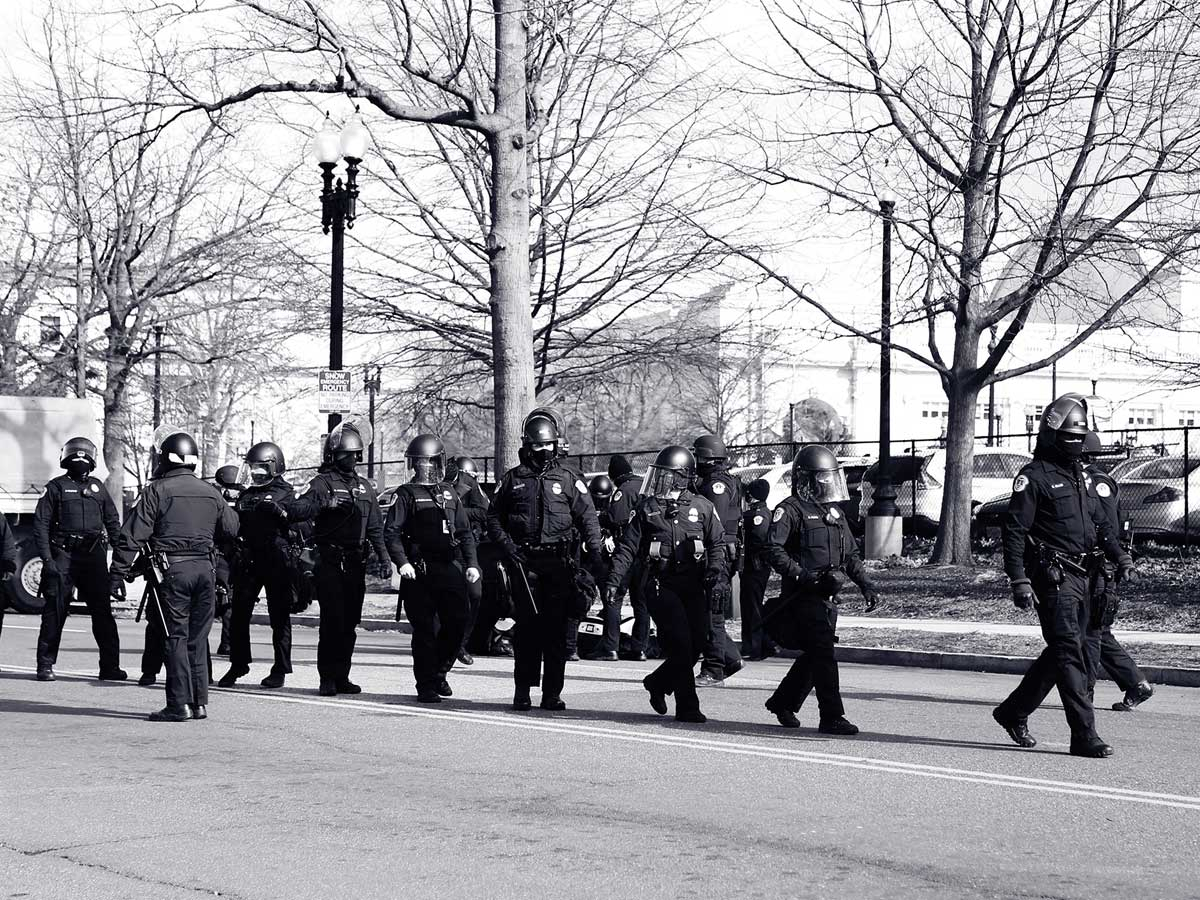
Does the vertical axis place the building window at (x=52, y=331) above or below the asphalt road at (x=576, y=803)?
above

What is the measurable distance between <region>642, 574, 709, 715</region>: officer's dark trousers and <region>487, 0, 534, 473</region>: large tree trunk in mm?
8706

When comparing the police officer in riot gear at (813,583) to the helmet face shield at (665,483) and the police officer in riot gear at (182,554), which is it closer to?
the helmet face shield at (665,483)

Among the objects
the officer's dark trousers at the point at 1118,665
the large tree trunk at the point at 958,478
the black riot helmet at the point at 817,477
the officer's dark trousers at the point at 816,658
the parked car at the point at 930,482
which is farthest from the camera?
the parked car at the point at 930,482

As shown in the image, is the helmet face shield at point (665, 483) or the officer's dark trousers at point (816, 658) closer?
the officer's dark trousers at point (816, 658)

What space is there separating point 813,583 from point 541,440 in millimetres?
2119

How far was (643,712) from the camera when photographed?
1110cm

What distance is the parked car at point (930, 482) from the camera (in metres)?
29.0

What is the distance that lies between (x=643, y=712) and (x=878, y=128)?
12.8m

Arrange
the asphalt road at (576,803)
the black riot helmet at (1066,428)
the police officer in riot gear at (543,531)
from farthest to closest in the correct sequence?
1. the police officer in riot gear at (543,531)
2. the black riot helmet at (1066,428)
3. the asphalt road at (576,803)

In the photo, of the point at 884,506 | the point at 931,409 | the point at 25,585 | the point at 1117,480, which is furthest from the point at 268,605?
the point at 931,409

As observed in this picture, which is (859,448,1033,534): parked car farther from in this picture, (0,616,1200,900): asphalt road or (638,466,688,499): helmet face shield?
(0,616,1200,900): asphalt road

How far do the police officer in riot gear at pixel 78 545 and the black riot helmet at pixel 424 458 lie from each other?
10.2 ft

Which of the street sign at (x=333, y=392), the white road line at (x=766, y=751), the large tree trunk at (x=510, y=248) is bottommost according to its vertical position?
the white road line at (x=766, y=751)

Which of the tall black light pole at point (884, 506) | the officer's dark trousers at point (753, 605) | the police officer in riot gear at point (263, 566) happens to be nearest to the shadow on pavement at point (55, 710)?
the police officer in riot gear at point (263, 566)
